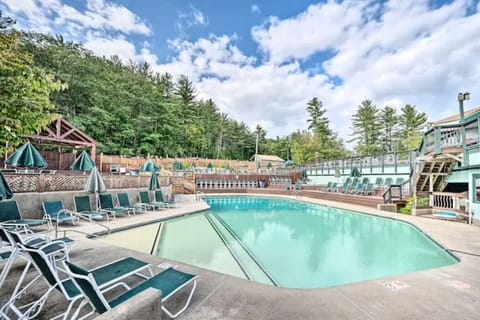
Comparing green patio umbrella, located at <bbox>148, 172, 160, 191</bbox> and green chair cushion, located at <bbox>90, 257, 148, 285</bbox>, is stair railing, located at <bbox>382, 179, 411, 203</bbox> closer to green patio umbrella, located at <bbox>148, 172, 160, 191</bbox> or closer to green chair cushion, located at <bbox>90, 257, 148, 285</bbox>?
green patio umbrella, located at <bbox>148, 172, 160, 191</bbox>

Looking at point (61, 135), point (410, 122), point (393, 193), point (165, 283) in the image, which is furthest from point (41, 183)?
point (410, 122)

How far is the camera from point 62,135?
12164mm

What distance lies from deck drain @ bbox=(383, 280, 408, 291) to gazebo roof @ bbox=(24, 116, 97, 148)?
46.3 ft

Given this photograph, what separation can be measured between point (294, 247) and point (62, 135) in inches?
535

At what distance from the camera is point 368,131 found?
1366 inches

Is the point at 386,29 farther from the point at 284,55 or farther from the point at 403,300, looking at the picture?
the point at 403,300

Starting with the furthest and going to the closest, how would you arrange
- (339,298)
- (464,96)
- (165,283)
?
(464,96) < (339,298) < (165,283)

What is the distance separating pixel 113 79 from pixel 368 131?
37080 mm

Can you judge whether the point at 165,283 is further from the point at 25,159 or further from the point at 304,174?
the point at 304,174

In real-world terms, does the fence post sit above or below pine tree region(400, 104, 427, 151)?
below

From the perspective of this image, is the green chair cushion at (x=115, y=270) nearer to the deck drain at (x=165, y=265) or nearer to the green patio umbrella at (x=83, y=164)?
the deck drain at (x=165, y=265)

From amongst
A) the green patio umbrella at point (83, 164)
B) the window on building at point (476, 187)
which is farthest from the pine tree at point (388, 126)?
the green patio umbrella at point (83, 164)

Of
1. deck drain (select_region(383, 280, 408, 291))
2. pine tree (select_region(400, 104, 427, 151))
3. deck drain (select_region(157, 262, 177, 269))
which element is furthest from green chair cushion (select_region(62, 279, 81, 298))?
pine tree (select_region(400, 104, 427, 151))

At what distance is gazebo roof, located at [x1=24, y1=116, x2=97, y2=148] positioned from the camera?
11.6 meters
